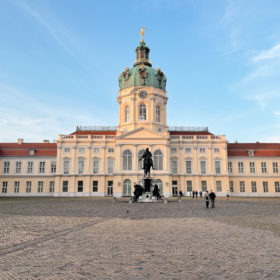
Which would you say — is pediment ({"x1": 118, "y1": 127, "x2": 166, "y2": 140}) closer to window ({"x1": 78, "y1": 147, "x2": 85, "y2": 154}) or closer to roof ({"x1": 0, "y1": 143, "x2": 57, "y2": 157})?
window ({"x1": 78, "y1": 147, "x2": 85, "y2": 154})

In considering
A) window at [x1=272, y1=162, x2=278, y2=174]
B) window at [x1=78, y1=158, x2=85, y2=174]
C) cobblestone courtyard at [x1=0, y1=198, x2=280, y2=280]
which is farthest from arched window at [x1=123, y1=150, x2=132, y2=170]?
cobblestone courtyard at [x1=0, y1=198, x2=280, y2=280]

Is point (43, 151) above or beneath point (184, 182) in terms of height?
above

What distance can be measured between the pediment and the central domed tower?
3.21 m

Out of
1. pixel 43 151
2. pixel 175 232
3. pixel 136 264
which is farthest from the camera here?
pixel 43 151

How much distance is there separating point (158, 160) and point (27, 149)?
3082cm

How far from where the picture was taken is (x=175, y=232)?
1066 centimetres

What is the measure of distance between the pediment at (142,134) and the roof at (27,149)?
18399mm

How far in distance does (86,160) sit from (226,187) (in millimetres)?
30946

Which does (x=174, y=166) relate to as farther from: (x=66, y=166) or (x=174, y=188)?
(x=66, y=166)

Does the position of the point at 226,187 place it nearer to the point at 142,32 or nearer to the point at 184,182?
the point at 184,182

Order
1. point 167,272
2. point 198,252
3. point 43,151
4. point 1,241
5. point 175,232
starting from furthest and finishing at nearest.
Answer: point 43,151, point 175,232, point 1,241, point 198,252, point 167,272

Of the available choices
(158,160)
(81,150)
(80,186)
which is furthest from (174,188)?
(81,150)

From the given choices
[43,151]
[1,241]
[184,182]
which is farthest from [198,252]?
[43,151]

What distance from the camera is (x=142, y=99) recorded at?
60.2 m
